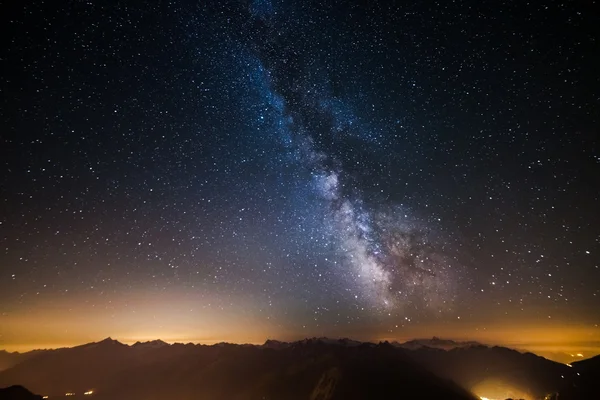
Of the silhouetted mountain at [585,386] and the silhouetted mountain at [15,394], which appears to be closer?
the silhouetted mountain at [15,394]

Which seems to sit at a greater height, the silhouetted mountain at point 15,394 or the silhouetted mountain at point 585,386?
the silhouetted mountain at point 15,394

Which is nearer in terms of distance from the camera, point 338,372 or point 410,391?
point 410,391

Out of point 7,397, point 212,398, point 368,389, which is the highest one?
point 7,397

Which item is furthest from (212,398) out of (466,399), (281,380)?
(466,399)

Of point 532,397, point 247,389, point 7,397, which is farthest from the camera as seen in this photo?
point 247,389

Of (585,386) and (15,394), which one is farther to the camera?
(585,386)

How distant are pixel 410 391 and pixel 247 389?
329ft

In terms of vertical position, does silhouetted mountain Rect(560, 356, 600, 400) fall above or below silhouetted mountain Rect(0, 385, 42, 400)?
below

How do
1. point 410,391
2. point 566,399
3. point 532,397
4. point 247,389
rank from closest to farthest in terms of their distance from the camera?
point 566,399 → point 410,391 → point 532,397 → point 247,389

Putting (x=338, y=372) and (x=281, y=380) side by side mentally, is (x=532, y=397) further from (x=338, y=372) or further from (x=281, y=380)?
(x=281, y=380)

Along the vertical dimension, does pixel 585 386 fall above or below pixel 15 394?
below

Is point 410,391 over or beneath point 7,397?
beneath

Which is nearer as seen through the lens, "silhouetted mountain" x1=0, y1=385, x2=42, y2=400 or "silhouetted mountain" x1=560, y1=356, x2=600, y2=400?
"silhouetted mountain" x1=0, y1=385, x2=42, y2=400

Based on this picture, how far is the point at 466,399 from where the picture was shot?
536 feet
